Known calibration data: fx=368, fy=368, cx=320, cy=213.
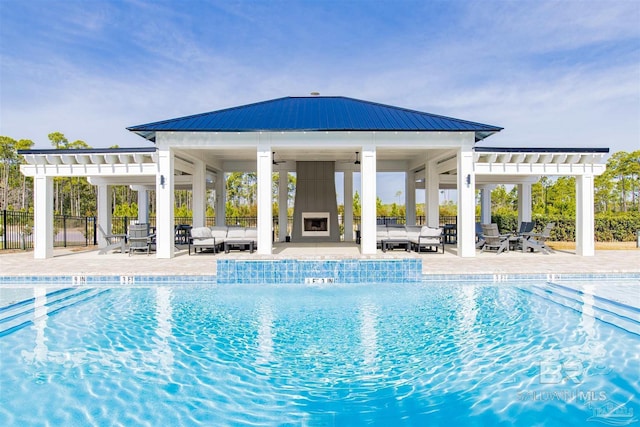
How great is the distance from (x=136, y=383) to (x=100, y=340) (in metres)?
1.66

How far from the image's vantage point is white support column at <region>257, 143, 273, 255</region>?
11.5 metres

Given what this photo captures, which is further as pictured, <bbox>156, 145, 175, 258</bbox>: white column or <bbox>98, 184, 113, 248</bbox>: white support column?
<bbox>98, 184, 113, 248</bbox>: white support column

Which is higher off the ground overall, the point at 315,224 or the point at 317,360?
the point at 315,224

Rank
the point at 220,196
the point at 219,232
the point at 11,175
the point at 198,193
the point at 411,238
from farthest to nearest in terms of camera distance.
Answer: the point at 11,175 → the point at 220,196 → the point at 198,193 → the point at 219,232 → the point at 411,238

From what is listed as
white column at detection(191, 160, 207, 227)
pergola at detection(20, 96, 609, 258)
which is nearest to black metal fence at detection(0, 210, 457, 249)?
white column at detection(191, 160, 207, 227)

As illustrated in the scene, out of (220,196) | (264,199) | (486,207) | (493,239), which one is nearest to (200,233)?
(264,199)

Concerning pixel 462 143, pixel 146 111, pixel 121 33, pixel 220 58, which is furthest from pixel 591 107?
pixel 146 111

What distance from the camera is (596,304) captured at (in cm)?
652

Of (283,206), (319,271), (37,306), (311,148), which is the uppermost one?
(311,148)

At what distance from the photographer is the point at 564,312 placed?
20.3 ft

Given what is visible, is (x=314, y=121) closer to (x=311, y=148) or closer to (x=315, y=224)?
(x=311, y=148)

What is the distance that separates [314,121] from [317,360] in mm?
8820

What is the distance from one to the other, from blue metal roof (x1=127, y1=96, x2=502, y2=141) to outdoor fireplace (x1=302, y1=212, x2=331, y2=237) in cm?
518

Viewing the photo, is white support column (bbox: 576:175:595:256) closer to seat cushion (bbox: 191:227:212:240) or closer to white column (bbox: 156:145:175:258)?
seat cushion (bbox: 191:227:212:240)
